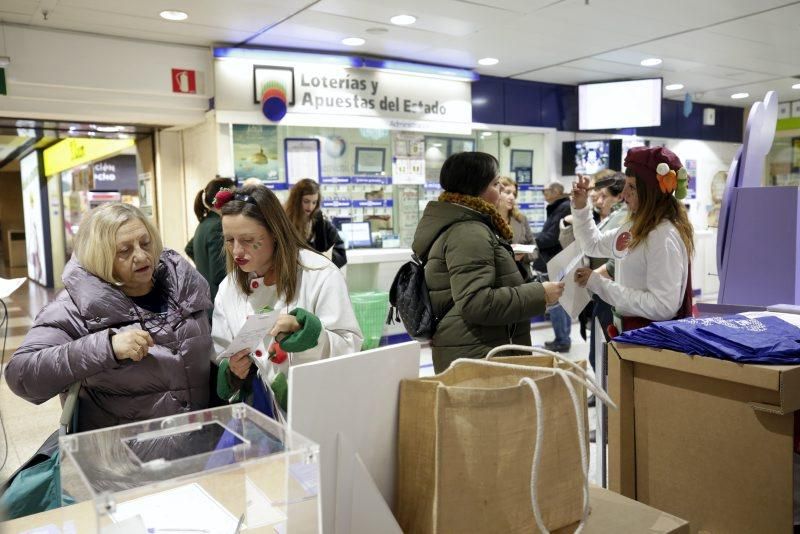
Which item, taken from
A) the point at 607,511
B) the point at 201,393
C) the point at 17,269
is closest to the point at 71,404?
the point at 201,393

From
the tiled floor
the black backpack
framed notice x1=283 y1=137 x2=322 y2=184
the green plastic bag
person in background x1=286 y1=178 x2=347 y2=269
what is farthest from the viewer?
framed notice x1=283 y1=137 x2=322 y2=184

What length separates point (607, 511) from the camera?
1.24m

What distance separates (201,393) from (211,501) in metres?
0.96

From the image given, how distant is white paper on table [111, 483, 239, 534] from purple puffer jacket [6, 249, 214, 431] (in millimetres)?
803

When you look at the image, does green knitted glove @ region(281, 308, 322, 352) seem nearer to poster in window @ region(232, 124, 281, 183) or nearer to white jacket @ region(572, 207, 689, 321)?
white jacket @ region(572, 207, 689, 321)

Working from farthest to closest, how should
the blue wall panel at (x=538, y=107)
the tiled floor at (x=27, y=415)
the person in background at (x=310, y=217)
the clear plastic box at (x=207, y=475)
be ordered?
the blue wall panel at (x=538, y=107), the person in background at (x=310, y=217), the tiled floor at (x=27, y=415), the clear plastic box at (x=207, y=475)

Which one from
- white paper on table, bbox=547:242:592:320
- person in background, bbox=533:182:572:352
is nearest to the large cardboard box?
white paper on table, bbox=547:242:592:320

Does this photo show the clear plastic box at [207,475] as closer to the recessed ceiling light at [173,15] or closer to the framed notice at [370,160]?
the recessed ceiling light at [173,15]

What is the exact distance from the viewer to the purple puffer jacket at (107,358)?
1665 mm

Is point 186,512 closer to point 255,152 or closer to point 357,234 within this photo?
point 255,152

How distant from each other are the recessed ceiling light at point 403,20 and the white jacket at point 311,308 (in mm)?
3470

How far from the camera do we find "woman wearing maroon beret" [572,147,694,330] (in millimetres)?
2445

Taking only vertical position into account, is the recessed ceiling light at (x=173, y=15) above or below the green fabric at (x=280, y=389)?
above

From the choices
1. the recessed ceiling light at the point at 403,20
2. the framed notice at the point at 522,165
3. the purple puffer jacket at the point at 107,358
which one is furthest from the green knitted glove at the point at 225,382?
the framed notice at the point at 522,165
